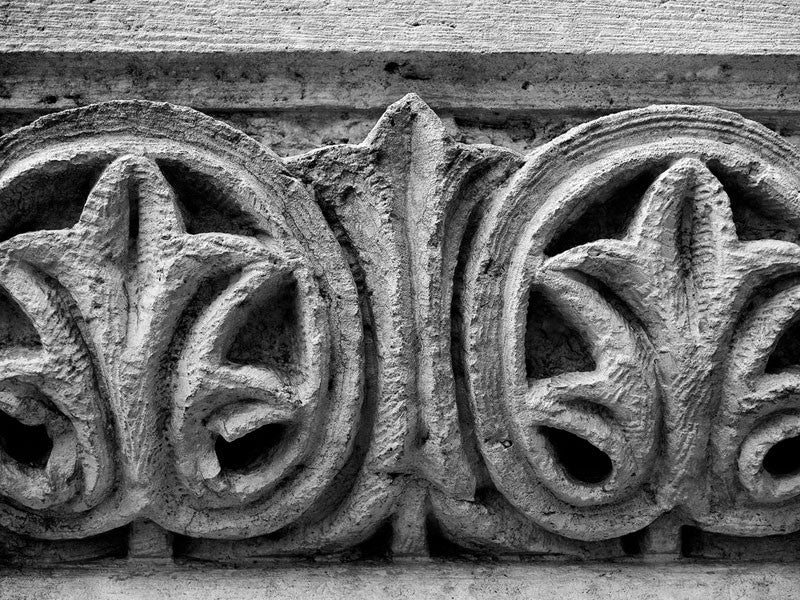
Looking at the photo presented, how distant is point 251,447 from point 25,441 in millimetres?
292

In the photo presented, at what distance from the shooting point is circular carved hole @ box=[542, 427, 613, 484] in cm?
100

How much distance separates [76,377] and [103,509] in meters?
0.18

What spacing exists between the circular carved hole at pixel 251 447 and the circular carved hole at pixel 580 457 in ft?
1.18

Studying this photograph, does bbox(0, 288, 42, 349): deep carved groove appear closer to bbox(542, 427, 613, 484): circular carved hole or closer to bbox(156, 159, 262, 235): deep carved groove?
bbox(156, 159, 262, 235): deep carved groove

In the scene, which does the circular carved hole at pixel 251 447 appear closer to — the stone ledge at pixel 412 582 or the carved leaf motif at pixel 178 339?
the carved leaf motif at pixel 178 339

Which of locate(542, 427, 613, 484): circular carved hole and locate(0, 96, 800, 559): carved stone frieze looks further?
locate(542, 427, 613, 484): circular carved hole

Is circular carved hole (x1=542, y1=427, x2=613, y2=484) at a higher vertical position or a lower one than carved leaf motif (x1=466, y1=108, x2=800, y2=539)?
lower

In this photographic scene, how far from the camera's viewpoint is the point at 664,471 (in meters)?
0.98

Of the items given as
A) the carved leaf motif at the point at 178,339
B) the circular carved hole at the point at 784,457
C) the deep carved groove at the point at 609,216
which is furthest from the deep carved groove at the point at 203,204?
the circular carved hole at the point at 784,457

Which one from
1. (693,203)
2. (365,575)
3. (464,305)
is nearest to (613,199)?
(693,203)

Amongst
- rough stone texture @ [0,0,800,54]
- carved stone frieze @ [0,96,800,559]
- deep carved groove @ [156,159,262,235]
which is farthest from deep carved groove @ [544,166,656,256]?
deep carved groove @ [156,159,262,235]

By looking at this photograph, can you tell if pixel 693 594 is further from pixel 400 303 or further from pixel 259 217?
pixel 259 217

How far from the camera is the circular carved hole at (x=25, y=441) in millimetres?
949

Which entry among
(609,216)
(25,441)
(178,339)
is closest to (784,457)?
(609,216)
